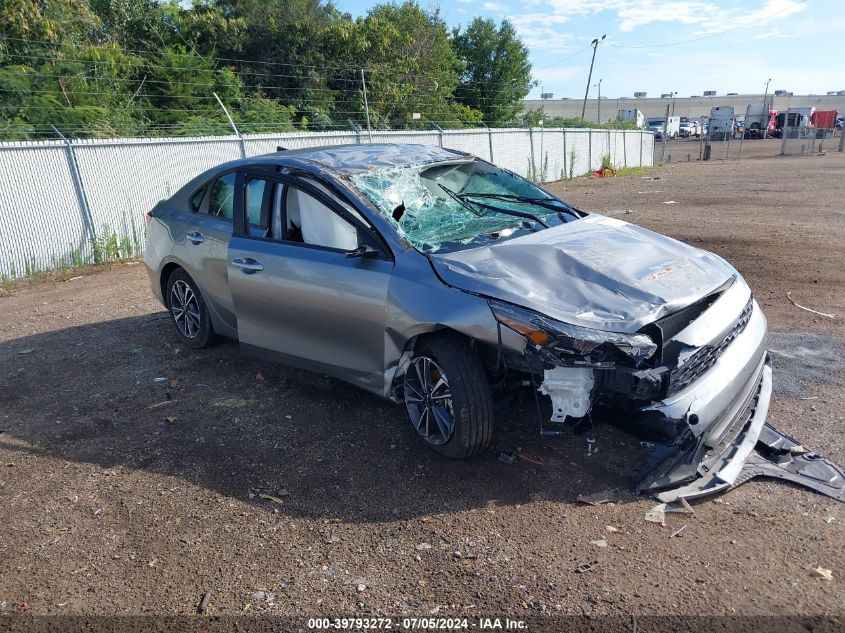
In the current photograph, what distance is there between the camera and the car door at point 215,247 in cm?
530

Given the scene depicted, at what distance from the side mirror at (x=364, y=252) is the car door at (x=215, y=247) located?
140 centimetres

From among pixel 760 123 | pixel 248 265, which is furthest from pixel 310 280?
pixel 760 123

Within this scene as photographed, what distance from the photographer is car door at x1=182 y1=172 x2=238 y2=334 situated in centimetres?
530

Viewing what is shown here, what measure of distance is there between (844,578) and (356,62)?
22.7 m

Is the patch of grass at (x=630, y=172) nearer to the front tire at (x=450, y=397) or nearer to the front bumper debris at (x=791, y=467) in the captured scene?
the front bumper debris at (x=791, y=467)

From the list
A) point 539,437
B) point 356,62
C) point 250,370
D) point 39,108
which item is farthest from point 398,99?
point 539,437

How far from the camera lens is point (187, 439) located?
455cm

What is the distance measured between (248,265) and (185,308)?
4.73ft

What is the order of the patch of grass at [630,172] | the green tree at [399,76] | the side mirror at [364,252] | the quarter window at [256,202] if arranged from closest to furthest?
the side mirror at [364,252], the quarter window at [256,202], the green tree at [399,76], the patch of grass at [630,172]

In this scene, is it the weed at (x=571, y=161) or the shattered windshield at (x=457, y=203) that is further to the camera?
the weed at (x=571, y=161)

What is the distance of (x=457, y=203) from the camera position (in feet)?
16.0

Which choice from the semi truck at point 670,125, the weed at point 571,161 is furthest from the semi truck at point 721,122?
the weed at point 571,161

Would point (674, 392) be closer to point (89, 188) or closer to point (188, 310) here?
point (188, 310)

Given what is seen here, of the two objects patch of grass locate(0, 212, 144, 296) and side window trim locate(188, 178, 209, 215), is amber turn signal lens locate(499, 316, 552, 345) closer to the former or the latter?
side window trim locate(188, 178, 209, 215)
